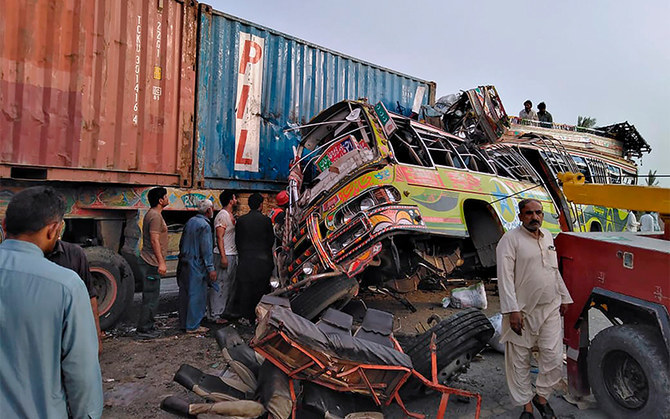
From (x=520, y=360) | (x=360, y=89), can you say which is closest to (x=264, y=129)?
(x=360, y=89)

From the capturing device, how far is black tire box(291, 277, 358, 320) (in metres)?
3.86

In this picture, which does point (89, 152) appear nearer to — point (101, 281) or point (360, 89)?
point (101, 281)

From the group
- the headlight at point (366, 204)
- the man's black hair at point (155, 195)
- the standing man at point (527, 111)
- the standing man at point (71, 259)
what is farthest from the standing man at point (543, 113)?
the standing man at point (71, 259)

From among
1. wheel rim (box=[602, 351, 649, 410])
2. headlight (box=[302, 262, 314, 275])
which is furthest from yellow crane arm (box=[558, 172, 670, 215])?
headlight (box=[302, 262, 314, 275])

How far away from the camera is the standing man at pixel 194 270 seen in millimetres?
4523

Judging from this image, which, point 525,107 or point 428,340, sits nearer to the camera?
point 428,340

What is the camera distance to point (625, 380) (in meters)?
2.74

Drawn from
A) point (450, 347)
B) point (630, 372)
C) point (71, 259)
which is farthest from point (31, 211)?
point (630, 372)

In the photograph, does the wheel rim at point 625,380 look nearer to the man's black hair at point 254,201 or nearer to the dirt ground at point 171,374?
the dirt ground at point 171,374

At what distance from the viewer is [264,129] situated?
666 centimetres

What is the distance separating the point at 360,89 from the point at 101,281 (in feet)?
18.8

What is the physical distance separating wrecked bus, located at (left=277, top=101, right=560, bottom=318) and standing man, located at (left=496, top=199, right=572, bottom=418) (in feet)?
4.08

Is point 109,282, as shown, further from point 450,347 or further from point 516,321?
point 516,321

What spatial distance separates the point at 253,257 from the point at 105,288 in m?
1.65
